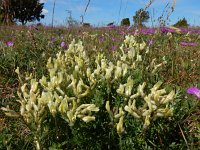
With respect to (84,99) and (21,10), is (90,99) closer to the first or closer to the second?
(84,99)

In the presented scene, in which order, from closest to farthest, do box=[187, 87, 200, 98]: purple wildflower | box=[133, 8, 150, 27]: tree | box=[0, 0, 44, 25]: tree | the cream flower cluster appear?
1. the cream flower cluster
2. box=[187, 87, 200, 98]: purple wildflower
3. box=[133, 8, 150, 27]: tree
4. box=[0, 0, 44, 25]: tree

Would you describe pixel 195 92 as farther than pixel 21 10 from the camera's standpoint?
No

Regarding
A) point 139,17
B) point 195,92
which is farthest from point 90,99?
point 139,17

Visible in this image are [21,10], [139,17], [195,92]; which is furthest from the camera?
[21,10]

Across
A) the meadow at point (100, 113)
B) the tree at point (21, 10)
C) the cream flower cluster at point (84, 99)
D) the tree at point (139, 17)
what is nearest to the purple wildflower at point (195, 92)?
the meadow at point (100, 113)

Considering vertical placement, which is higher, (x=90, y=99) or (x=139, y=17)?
(x=139, y=17)

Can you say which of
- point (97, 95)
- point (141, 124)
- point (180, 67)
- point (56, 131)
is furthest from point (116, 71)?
point (180, 67)

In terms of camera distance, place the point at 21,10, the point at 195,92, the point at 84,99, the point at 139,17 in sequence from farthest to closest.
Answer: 1. the point at 21,10
2. the point at 139,17
3. the point at 195,92
4. the point at 84,99

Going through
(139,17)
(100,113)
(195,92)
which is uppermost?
(139,17)

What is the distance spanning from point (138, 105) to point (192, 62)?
2.43 metres

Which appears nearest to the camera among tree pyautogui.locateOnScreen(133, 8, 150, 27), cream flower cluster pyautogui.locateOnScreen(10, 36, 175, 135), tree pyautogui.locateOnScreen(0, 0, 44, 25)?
cream flower cluster pyautogui.locateOnScreen(10, 36, 175, 135)

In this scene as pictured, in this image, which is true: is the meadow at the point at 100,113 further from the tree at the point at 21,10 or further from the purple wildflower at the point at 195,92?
the tree at the point at 21,10

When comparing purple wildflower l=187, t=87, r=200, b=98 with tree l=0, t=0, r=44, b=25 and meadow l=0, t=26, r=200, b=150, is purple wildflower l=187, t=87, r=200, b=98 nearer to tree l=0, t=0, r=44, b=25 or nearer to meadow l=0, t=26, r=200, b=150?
meadow l=0, t=26, r=200, b=150

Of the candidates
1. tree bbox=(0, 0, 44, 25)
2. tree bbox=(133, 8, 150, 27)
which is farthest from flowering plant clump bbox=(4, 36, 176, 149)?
tree bbox=(0, 0, 44, 25)
